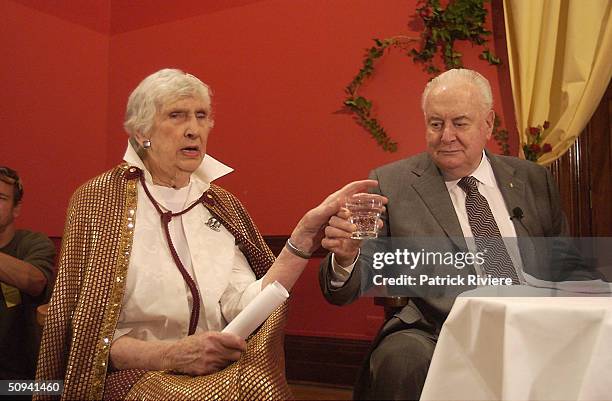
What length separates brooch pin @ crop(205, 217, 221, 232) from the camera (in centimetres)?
199

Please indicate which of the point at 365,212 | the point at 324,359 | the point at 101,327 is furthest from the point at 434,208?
the point at 324,359

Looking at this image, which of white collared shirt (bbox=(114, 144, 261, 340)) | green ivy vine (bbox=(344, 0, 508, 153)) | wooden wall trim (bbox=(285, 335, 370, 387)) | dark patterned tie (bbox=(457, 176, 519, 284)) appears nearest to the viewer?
white collared shirt (bbox=(114, 144, 261, 340))

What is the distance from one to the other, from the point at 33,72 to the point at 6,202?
113cm

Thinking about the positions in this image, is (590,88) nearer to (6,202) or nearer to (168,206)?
(168,206)

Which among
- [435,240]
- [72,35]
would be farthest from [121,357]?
[72,35]

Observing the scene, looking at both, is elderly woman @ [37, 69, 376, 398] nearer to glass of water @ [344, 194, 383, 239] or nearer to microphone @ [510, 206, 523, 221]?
glass of water @ [344, 194, 383, 239]

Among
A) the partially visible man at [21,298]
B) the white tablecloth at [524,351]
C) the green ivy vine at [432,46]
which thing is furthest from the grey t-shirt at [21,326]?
the green ivy vine at [432,46]

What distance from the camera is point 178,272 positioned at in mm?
1838

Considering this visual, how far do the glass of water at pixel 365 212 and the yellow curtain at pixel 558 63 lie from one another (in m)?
1.81

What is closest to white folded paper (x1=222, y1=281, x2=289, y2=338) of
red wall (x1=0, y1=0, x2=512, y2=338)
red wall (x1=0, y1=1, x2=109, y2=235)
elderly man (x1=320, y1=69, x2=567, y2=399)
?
elderly man (x1=320, y1=69, x2=567, y2=399)

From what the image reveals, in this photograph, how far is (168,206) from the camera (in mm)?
1954

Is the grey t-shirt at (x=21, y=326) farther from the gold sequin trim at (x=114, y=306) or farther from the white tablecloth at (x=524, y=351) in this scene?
the white tablecloth at (x=524, y=351)

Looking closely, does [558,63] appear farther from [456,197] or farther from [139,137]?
[139,137]

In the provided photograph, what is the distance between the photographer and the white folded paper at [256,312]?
157 cm
